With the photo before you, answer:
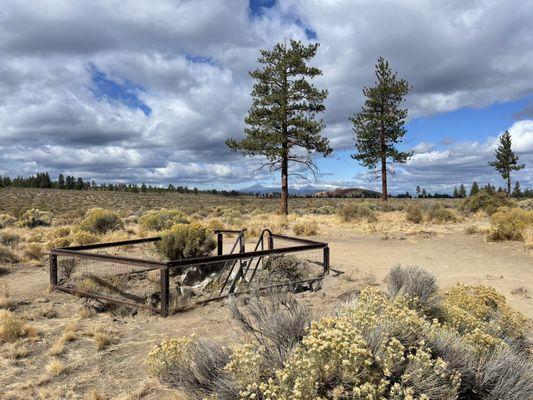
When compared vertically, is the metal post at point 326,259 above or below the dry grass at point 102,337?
above

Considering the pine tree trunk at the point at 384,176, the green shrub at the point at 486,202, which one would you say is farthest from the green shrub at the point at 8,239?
the green shrub at the point at 486,202

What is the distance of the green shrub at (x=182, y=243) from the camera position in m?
12.2

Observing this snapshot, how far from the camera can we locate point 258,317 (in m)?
4.05

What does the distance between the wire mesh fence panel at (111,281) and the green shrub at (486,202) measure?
2396 cm

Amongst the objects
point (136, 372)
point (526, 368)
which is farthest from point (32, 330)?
point (526, 368)

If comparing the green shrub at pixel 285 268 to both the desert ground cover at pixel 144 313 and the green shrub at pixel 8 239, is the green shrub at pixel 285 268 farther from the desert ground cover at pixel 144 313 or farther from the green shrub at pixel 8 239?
the green shrub at pixel 8 239

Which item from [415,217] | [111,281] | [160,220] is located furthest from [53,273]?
[415,217]

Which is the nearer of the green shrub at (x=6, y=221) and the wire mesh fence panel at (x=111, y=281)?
the wire mesh fence panel at (x=111, y=281)

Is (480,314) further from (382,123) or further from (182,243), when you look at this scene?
(382,123)

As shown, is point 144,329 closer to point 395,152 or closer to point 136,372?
point 136,372

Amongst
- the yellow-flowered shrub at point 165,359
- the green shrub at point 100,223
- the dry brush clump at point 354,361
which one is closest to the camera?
the dry brush clump at point 354,361

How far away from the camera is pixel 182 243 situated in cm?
1227

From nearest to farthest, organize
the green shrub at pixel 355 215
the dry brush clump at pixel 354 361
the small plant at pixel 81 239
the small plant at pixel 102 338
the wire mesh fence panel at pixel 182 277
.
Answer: the dry brush clump at pixel 354 361 → the small plant at pixel 102 338 → the wire mesh fence panel at pixel 182 277 → the small plant at pixel 81 239 → the green shrub at pixel 355 215

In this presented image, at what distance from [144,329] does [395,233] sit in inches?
558
